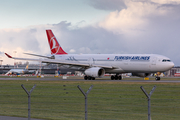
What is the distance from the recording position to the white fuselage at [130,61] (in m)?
43.8

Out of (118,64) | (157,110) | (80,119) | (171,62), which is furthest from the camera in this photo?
(118,64)

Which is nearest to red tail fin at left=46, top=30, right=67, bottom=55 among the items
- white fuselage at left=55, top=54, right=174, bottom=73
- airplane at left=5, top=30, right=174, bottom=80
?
airplane at left=5, top=30, right=174, bottom=80

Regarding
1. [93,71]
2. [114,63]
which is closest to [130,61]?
[114,63]

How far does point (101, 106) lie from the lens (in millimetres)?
17578

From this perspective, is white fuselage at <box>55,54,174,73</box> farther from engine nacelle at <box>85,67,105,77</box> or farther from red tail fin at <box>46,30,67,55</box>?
red tail fin at <box>46,30,67,55</box>

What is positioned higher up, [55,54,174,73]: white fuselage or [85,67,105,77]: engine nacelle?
[55,54,174,73]: white fuselage

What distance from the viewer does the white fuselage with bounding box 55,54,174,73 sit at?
43.8 meters

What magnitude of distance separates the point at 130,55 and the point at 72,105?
1171 inches

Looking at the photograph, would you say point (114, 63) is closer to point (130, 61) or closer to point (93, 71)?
point (130, 61)

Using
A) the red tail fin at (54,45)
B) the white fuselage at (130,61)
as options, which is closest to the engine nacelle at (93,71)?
the white fuselage at (130,61)

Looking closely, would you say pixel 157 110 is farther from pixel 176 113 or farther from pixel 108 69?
pixel 108 69

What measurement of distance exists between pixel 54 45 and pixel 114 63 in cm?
1410

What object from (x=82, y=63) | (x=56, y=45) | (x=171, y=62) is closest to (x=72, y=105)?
(x=171, y=62)

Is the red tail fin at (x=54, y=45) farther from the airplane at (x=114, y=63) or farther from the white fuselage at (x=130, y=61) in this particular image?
the white fuselage at (x=130, y=61)
